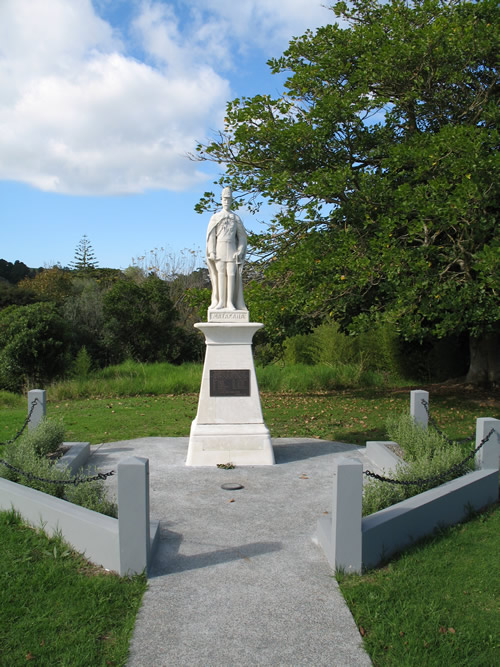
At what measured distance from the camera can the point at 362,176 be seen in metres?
11.3

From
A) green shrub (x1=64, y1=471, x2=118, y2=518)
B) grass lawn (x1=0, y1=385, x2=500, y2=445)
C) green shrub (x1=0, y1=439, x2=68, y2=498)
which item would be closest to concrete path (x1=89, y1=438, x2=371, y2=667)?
green shrub (x1=64, y1=471, x2=118, y2=518)

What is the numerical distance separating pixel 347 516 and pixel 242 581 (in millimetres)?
963

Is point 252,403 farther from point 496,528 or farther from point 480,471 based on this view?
point 496,528

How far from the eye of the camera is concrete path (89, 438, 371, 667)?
3438mm

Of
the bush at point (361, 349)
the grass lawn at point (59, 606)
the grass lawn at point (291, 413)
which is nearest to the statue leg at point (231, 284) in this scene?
the grass lawn at point (291, 413)

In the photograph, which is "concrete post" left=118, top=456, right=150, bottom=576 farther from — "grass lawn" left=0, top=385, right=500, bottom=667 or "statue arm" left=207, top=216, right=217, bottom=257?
"statue arm" left=207, top=216, right=217, bottom=257

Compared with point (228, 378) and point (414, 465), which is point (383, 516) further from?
point (228, 378)

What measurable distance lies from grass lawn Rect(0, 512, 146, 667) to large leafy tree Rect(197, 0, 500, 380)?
304 inches

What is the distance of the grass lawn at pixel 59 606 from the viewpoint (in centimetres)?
336

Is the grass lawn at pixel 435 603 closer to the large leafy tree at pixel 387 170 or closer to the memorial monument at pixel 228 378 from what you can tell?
the memorial monument at pixel 228 378

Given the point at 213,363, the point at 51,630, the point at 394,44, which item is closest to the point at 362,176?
the point at 394,44

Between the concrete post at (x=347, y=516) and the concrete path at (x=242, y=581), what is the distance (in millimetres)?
196

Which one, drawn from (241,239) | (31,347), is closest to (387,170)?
(241,239)

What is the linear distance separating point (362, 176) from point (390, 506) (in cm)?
788
